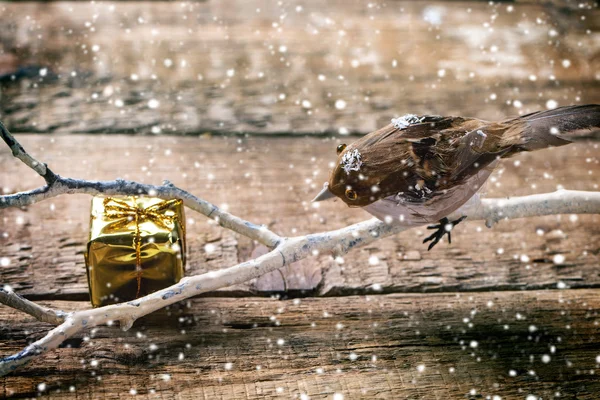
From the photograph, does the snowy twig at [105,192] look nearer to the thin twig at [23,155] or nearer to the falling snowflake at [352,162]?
the thin twig at [23,155]

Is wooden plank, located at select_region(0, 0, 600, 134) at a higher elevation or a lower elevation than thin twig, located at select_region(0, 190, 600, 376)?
higher

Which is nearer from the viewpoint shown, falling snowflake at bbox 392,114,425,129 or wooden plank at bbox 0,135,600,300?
falling snowflake at bbox 392,114,425,129

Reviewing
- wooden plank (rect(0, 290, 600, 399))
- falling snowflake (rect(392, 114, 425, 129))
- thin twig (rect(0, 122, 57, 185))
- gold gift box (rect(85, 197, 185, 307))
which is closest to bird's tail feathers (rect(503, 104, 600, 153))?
falling snowflake (rect(392, 114, 425, 129))

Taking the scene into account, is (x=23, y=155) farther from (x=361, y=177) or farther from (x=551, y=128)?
(x=551, y=128)

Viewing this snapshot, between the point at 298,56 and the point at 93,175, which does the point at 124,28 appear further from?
the point at 93,175

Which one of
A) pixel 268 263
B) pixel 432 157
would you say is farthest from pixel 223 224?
pixel 432 157

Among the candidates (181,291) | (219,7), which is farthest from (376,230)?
(219,7)

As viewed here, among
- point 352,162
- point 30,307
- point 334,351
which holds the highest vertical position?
point 352,162

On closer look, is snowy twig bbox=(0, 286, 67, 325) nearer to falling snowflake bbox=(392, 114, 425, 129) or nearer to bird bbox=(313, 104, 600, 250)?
bird bbox=(313, 104, 600, 250)
